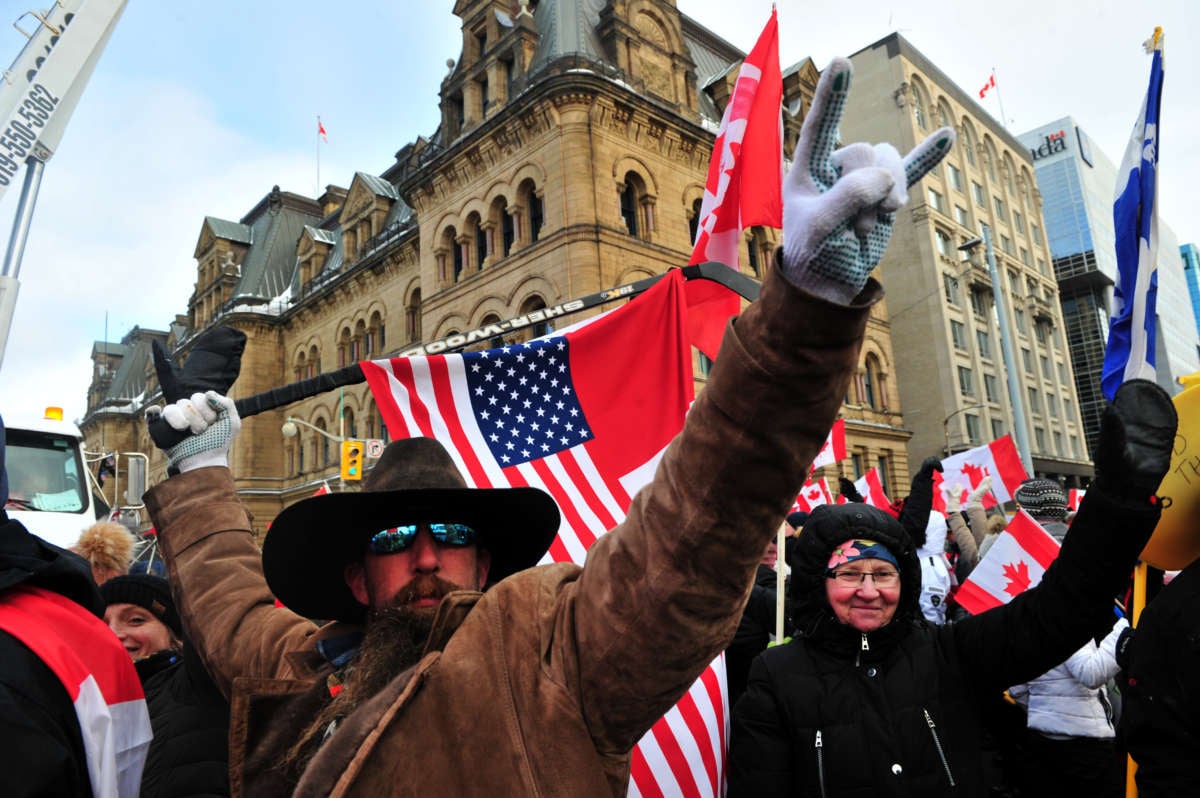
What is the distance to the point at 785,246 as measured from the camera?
1.13 meters

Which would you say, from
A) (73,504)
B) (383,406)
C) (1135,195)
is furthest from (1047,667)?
(73,504)

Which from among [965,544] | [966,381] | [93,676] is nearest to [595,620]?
[93,676]

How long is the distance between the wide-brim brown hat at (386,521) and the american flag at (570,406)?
158 cm

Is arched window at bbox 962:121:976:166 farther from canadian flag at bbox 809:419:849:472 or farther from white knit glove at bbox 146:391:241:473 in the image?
white knit glove at bbox 146:391:241:473

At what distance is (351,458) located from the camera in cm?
1664

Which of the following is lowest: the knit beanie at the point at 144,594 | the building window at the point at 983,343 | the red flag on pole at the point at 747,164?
the knit beanie at the point at 144,594

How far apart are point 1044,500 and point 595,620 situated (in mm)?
4841

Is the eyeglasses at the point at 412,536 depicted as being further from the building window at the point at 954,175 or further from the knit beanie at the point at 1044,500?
the building window at the point at 954,175

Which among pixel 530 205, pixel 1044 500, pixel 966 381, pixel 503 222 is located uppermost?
pixel 530 205

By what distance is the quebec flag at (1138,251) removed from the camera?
2.37m

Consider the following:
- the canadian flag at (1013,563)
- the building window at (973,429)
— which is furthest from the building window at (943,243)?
the canadian flag at (1013,563)

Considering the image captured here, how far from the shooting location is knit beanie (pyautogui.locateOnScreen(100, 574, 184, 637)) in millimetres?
3346

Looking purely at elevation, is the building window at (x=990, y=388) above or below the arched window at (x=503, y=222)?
below

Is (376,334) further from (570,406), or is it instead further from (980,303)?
(980,303)
